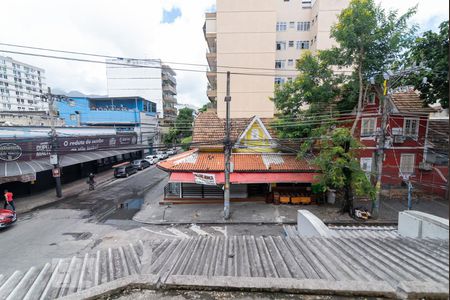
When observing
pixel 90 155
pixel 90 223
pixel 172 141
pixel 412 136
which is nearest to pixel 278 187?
pixel 412 136

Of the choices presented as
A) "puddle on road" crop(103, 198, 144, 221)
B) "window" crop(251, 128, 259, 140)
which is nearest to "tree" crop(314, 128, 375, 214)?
"window" crop(251, 128, 259, 140)

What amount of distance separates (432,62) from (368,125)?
598cm

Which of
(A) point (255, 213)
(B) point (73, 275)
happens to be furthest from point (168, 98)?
(B) point (73, 275)

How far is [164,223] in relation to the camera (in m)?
12.0

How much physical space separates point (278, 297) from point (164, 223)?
423 inches

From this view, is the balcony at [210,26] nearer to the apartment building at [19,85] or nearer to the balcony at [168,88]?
the balcony at [168,88]

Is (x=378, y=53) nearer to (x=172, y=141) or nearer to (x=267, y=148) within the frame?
(x=267, y=148)

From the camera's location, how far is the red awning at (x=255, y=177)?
523 inches

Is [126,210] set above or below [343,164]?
below

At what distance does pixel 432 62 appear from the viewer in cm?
1092

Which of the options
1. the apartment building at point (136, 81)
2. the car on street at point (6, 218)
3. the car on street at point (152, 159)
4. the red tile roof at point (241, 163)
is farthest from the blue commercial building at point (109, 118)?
the car on street at point (6, 218)

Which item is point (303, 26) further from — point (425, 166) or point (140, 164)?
point (140, 164)

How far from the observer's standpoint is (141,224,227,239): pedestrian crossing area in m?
10.7

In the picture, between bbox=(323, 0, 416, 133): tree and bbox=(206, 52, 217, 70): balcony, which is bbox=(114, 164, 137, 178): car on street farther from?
bbox=(323, 0, 416, 133): tree
